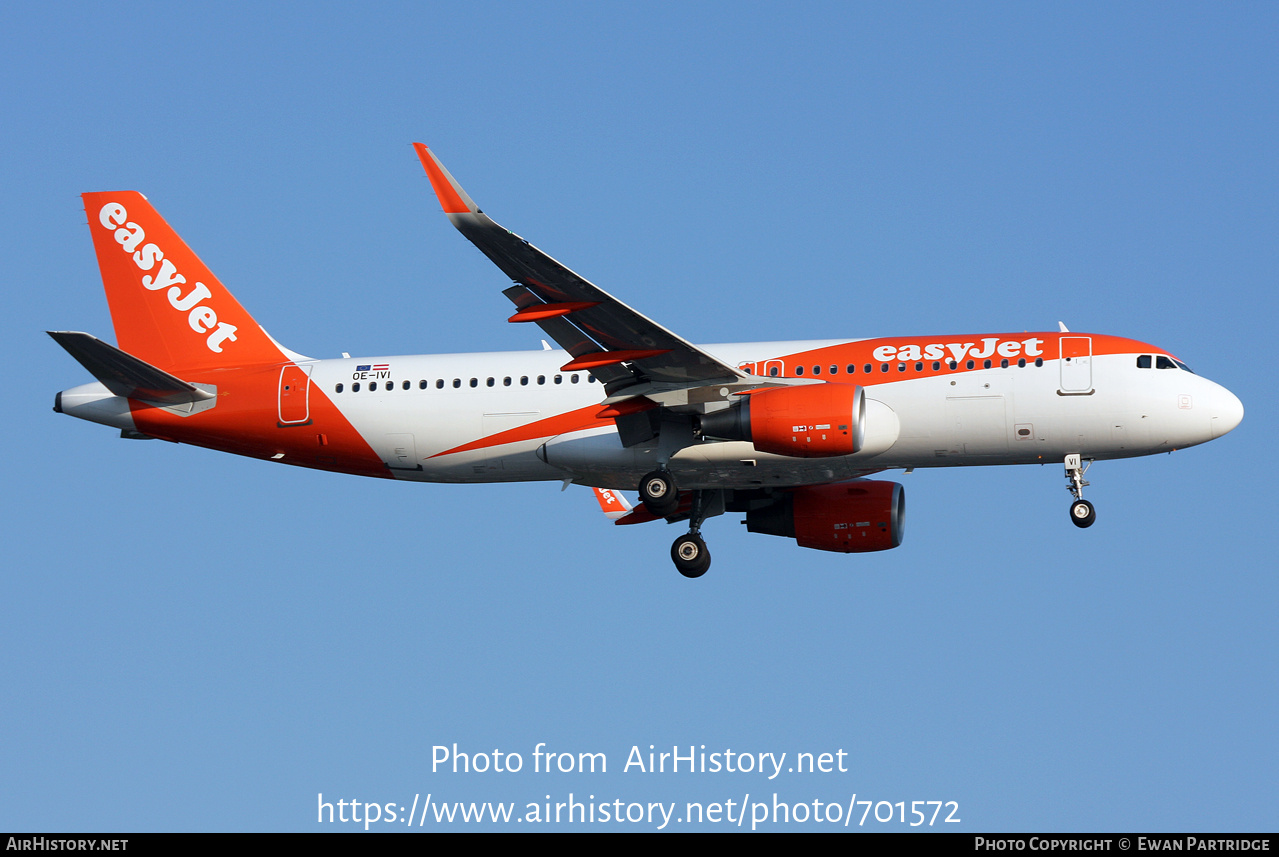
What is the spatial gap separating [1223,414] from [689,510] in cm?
1459

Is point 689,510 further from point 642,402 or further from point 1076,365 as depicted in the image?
point 1076,365

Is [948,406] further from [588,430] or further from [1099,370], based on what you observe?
[588,430]

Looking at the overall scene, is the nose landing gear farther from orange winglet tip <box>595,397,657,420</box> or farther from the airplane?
orange winglet tip <box>595,397,657,420</box>

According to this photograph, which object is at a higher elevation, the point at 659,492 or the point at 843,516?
the point at 659,492

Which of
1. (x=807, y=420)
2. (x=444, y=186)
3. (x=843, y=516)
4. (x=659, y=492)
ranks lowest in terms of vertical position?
(x=843, y=516)

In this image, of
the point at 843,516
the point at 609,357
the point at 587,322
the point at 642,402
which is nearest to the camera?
the point at 587,322

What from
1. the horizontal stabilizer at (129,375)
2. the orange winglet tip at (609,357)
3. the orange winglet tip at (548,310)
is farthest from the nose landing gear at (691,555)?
the horizontal stabilizer at (129,375)

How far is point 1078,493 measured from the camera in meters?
40.0

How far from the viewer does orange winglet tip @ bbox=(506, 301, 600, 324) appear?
1410 inches

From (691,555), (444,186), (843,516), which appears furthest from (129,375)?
(843,516)

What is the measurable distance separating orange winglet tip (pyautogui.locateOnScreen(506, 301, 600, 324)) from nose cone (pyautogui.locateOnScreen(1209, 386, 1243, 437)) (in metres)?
15.6

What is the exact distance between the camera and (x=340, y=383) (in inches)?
1699

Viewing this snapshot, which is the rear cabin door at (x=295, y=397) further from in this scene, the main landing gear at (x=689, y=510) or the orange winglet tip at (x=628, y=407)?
the main landing gear at (x=689, y=510)

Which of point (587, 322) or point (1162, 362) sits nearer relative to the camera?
point (587, 322)
